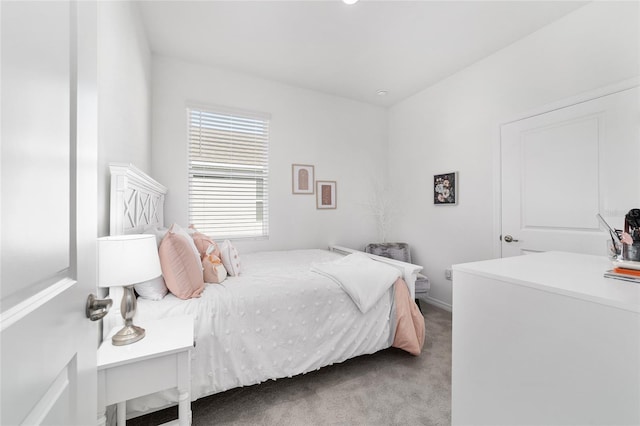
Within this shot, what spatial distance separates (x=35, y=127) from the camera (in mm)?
453

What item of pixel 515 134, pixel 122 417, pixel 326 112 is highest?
pixel 326 112

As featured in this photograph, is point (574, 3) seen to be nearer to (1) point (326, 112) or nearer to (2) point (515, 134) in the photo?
(2) point (515, 134)

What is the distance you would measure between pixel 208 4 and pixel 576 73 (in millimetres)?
3002

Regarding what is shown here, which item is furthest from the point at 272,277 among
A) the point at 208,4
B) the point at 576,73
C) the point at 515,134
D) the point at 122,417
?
the point at 576,73

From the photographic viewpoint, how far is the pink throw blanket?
6.85ft

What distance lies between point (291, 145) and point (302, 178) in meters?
0.45

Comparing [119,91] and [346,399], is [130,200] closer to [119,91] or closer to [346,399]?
[119,91]

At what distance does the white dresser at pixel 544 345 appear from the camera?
69 centimetres

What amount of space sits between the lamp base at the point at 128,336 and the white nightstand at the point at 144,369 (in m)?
0.02

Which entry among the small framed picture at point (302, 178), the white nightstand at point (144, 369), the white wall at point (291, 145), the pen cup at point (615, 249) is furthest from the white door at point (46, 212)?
the small framed picture at point (302, 178)

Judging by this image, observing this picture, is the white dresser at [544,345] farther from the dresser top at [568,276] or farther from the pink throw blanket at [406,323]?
the pink throw blanket at [406,323]

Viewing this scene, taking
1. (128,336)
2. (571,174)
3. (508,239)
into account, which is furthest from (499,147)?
(128,336)

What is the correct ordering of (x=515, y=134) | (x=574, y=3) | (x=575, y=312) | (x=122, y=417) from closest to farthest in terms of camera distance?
1. (x=575, y=312)
2. (x=122, y=417)
3. (x=574, y=3)
4. (x=515, y=134)

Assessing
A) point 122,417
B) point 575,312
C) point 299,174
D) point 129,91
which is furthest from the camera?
point 299,174
